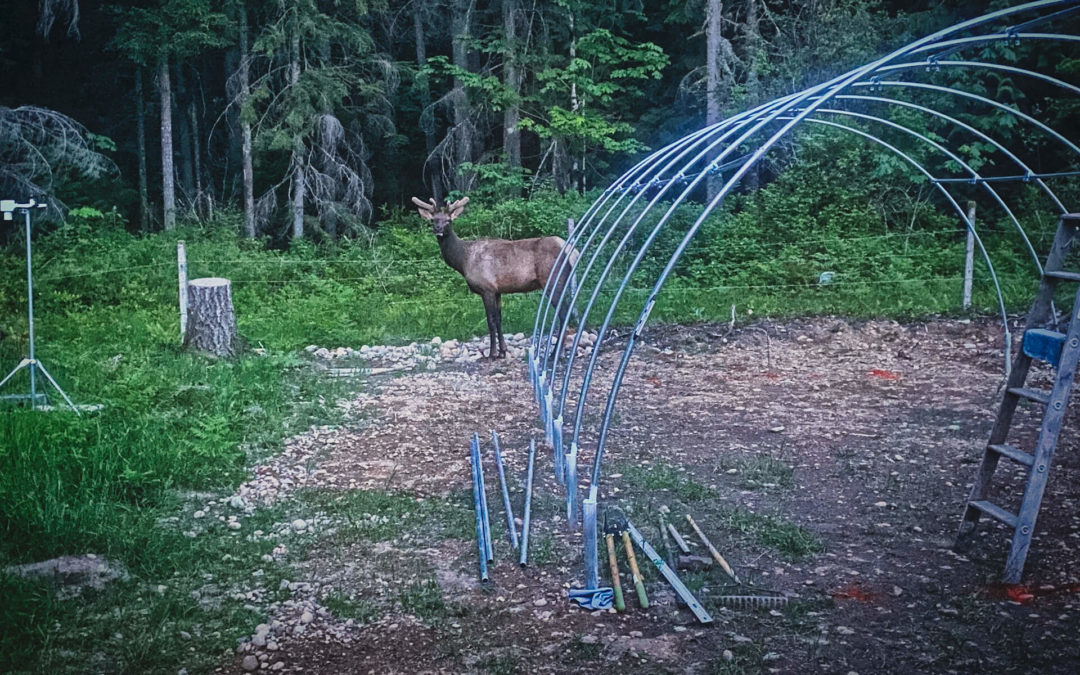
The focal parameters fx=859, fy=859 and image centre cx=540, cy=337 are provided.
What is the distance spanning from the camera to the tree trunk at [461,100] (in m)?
19.4

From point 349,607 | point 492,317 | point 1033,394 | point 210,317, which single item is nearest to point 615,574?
point 349,607

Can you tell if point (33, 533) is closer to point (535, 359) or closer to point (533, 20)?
point (535, 359)

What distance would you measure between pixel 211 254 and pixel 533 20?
882cm

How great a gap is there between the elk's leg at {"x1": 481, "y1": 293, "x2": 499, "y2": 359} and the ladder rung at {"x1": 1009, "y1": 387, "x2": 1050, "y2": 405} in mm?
6363

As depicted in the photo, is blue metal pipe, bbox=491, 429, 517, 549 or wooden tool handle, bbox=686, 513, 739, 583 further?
blue metal pipe, bbox=491, 429, 517, 549

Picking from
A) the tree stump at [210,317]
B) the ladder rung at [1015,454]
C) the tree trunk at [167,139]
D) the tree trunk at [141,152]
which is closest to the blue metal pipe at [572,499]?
the ladder rung at [1015,454]

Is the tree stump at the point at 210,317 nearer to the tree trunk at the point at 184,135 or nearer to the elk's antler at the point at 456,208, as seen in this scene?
the elk's antler at the point at 456,208

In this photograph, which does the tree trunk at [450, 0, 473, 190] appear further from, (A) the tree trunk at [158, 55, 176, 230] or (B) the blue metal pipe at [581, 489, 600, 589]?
(B) the blue metal pipe at [581, 489, 600, 589]

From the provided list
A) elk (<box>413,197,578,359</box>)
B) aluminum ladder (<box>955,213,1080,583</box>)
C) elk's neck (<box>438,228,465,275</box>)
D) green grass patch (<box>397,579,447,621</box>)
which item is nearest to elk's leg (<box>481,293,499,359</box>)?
elk (<box>413,197,578,359</box>)

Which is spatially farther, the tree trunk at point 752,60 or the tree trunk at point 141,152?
the tree trunk at point 141,152

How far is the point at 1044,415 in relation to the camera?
467 cm

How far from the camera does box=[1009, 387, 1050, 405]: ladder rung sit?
4.48m

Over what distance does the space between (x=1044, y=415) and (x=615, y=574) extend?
2497 mm

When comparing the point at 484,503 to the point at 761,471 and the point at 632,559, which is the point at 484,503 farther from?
the point at 761,471
